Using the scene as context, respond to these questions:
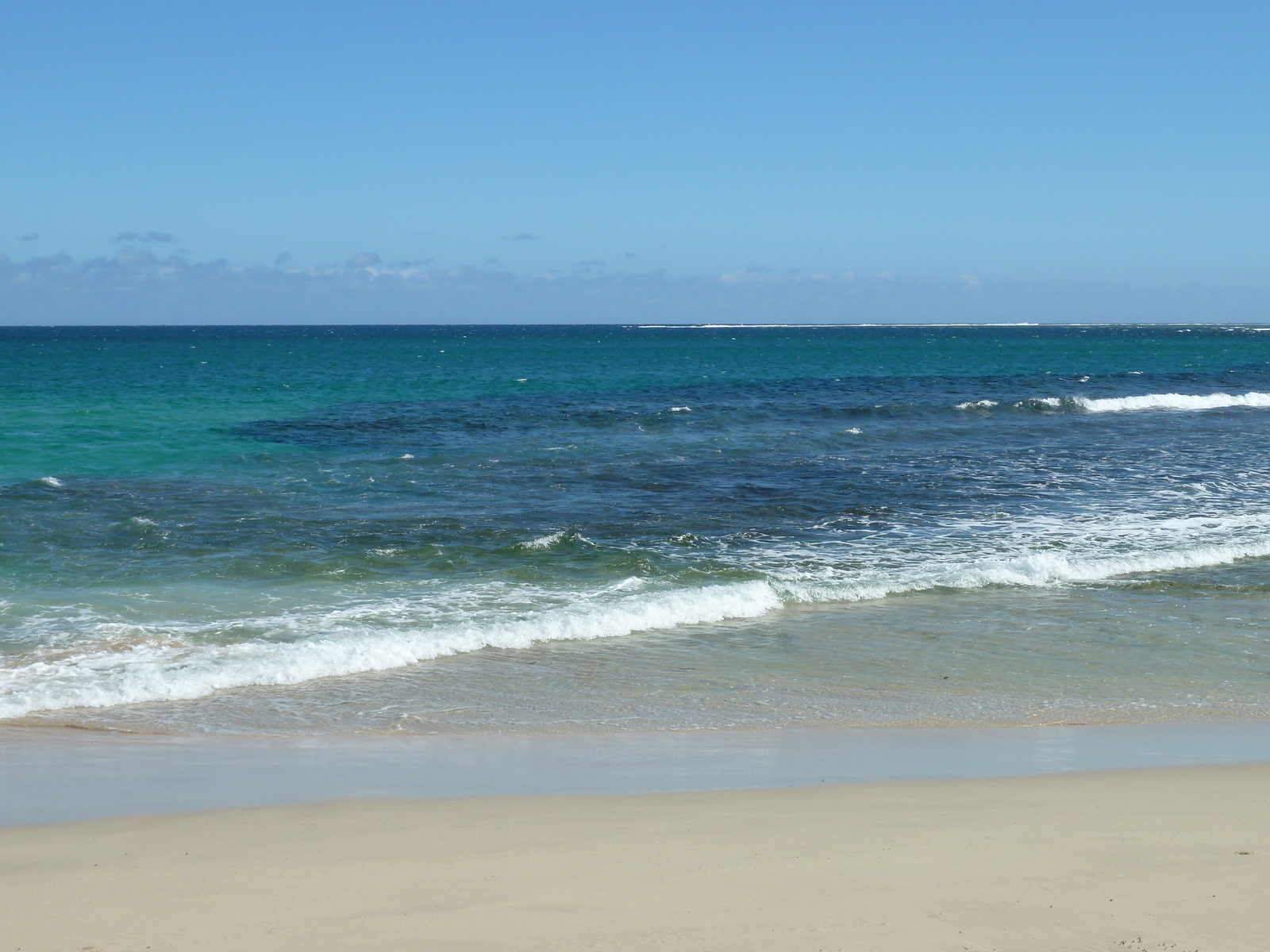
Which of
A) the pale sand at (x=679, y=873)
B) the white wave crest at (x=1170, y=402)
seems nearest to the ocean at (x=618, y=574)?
the pale sand at (x=679, y=873)

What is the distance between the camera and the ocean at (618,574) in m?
8.01

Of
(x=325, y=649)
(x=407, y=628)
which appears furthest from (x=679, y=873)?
→ (x=407, y=628)

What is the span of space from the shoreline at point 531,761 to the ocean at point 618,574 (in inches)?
12.0

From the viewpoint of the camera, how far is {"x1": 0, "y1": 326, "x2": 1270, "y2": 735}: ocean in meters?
8.01

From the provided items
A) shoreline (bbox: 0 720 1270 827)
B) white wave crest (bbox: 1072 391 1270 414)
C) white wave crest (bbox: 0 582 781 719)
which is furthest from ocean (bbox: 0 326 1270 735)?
Result: white wave crest (bbox: 1072 391 1270 414)

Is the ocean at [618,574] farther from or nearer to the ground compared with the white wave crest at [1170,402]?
nearer to the ground

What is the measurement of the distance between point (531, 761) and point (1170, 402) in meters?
37.3

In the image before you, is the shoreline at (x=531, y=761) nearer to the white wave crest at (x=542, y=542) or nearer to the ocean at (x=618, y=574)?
the ocean at (x=618, y=574)

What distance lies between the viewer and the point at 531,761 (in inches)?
263

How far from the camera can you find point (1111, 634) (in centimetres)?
974

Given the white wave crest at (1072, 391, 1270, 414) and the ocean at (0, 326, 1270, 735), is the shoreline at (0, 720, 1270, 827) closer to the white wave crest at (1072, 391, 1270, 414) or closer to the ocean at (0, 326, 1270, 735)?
the ocean at (0, 326, 1270, 735)

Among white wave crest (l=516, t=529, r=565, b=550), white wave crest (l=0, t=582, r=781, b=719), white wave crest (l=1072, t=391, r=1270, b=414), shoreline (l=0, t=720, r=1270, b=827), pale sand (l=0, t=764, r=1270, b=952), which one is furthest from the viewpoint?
white wave crest (l=1072, t=391, r=1270, b=414)

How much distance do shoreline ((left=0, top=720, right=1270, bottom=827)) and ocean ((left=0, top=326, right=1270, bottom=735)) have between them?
0.31 meters

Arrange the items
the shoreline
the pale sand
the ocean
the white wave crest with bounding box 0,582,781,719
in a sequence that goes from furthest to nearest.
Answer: the ocean
the white wave crest with bounding box 0,582,781,719
the shoreline
the pale sand
